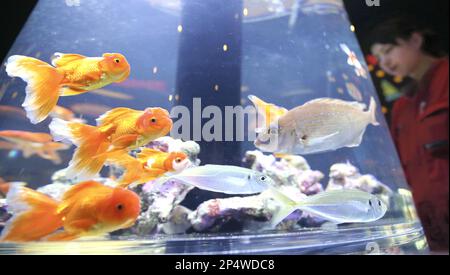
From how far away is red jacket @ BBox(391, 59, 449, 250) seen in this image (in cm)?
177

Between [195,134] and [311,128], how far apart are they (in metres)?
0.56

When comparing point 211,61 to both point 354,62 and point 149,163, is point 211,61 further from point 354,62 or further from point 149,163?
point 354,62

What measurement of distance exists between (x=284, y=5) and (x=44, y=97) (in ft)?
4.53

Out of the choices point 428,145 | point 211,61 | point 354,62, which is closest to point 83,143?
point 211,61

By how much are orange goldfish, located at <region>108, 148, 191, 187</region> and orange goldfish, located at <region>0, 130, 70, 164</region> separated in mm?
461

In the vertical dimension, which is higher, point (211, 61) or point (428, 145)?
point (211, 61)

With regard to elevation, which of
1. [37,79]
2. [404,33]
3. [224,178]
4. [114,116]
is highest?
[404,33]

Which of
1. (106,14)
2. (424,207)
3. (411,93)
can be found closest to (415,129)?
(411,93)

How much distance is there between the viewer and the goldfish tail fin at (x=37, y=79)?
4.08 feet

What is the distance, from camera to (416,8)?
60.7 inches

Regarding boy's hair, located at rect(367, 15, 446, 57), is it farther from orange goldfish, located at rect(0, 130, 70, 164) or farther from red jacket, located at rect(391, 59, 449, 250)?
orange goldfish, located at rect(0, 130, 70, 164)

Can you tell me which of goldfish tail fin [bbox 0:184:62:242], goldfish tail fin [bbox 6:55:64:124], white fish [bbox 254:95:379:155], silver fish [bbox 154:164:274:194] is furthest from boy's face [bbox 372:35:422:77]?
goldfish tail fin [bbox 0:184:62:242]

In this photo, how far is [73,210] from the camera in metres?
1.07
